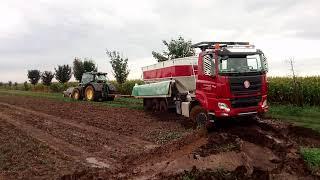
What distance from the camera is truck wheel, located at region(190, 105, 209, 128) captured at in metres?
15.2

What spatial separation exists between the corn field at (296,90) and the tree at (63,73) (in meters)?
37.1

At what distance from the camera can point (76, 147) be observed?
14258 mm

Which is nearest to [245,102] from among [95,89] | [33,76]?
[95,89]

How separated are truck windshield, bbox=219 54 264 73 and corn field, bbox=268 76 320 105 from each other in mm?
11128

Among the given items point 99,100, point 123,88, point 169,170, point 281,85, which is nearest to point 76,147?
point 169,170

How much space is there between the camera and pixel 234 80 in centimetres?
1405

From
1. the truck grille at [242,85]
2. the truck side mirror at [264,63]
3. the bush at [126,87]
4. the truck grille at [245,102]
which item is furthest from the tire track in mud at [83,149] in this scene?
the bush at [126,87]

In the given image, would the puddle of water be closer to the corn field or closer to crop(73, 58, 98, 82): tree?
the corn field

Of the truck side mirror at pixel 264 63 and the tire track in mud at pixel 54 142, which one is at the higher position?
the truck side mirror at pixel 264 63

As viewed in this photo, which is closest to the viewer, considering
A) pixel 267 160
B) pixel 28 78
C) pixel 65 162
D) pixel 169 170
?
pixel 169 170

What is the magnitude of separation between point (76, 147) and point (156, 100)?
834 cm

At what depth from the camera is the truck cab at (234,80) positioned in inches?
554

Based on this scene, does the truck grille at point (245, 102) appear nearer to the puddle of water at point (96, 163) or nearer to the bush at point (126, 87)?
the puddle of water at point (96, 163)

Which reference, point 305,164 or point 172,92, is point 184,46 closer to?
point 172,92
